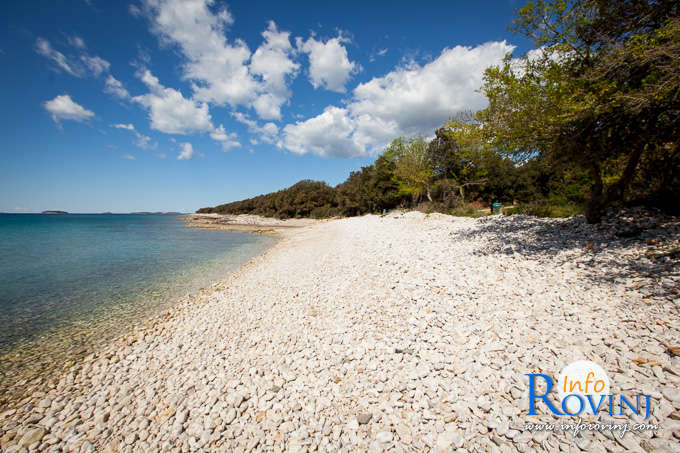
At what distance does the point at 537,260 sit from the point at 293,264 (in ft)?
31.7

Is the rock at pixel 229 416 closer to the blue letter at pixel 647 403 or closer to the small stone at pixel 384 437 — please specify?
the small stone at pixel 384 437

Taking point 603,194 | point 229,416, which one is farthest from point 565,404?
point 603,194

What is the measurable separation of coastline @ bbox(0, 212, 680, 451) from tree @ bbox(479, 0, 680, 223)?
3089 millimetres

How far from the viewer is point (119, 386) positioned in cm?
467

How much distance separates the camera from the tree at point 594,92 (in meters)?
5.82

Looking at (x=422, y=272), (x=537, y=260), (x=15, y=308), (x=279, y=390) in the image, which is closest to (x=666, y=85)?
(x=537, y=260)

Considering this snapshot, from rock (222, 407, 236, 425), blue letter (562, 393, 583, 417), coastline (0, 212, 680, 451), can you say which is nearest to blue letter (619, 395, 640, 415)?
coastline (0, 212, 680, 451)

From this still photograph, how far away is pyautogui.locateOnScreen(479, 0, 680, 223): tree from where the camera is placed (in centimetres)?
582

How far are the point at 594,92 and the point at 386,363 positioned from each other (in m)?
8.98

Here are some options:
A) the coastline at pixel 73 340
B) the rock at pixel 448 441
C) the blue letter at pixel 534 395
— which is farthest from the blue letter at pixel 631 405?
the coastline at pixel 73 340

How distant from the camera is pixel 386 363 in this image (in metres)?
3.99

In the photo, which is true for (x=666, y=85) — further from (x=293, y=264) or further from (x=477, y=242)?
(x=293, y=264)

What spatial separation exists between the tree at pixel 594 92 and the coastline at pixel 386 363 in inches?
122

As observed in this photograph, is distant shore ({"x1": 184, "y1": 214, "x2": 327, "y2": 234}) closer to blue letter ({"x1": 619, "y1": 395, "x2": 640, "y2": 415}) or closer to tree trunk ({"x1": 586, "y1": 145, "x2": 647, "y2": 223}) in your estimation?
tree trunk ({"x1": 586, "y1": 145, "x2": 647, "y2": 223})
